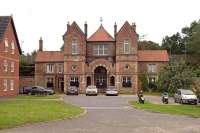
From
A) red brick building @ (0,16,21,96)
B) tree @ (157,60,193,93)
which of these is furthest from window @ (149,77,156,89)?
red brick building @ (0,16,21,96)

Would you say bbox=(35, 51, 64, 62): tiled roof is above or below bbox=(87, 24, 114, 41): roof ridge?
below

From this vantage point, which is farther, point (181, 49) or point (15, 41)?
point (181, 49)

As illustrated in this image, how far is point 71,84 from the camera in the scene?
88.9m

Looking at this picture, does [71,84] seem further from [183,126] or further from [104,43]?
[183,126]

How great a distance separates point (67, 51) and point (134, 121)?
62004mm

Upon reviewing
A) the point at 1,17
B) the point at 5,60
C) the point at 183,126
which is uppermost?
the point at 1,17

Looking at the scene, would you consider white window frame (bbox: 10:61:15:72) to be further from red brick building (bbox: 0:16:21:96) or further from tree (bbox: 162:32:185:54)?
tree (bbox: 162:32:185:54)

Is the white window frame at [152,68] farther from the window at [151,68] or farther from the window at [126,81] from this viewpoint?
the window at [126,81]

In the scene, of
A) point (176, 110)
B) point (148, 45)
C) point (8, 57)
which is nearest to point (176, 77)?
point (8, 57)

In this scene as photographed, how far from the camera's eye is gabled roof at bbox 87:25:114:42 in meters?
91.0

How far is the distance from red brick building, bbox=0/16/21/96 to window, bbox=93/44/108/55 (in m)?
20.3

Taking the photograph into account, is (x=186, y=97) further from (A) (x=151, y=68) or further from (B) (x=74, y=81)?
(A) (x=151, y=68)

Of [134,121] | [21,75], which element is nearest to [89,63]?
[21,75]

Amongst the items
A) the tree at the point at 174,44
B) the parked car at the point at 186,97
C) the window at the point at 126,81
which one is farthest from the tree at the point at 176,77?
the tree at the point at 174,44
